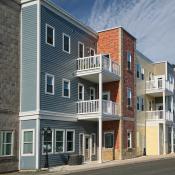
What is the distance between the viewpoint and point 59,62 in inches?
1195

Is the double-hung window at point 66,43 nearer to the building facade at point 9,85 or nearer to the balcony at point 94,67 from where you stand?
the balcony at point 94,67

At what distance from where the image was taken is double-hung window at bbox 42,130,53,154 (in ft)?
90.3

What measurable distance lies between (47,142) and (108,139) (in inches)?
374

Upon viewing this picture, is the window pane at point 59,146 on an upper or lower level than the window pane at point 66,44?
lower

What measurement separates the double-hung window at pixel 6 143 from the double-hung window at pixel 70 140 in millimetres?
5294

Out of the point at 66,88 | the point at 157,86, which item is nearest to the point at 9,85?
the point at 66,88

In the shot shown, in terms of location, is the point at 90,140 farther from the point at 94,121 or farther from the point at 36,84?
the point at 36,84

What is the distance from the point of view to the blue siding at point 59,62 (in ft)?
93.2

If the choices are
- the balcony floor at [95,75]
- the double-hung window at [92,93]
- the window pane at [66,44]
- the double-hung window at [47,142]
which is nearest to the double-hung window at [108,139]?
the double-hung window at [92,93]

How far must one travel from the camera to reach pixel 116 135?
35.6 meters

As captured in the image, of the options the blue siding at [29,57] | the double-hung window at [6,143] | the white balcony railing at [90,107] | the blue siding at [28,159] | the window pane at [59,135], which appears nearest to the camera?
the double-hung window at [6,143]

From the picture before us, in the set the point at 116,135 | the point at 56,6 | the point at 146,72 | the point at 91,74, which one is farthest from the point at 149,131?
the point at 56,6

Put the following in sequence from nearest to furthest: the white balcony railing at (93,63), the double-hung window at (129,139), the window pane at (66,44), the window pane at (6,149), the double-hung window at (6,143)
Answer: the double-hung window at (6,143) → the window pane at (6,149) → the window pane at (66,44) → the white balcony railing at (93,63) → the double-hung window at (129,139)

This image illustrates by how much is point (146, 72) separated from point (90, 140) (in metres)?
14.6
